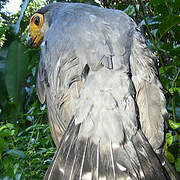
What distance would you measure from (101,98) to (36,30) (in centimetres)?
78

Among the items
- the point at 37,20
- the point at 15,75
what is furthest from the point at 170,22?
the point at 15,75

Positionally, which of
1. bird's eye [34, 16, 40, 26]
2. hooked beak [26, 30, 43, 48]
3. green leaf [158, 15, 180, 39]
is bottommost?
hooked beak [26, 30, 43, 48]

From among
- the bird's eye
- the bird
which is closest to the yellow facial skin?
the bird's eye

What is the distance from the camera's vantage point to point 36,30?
1.61 metres

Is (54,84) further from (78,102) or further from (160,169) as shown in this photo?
(160,169)

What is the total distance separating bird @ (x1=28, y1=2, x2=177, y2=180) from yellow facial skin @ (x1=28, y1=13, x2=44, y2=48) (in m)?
0.12

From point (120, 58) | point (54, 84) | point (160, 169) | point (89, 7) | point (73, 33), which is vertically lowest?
point (160, 169)

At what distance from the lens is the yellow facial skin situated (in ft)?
5.20

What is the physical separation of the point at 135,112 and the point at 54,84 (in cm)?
45

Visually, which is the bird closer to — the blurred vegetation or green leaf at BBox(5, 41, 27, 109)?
the blurred vegetation

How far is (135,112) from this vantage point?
1.09 m

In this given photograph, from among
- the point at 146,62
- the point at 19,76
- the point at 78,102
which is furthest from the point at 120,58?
the point at 19,76

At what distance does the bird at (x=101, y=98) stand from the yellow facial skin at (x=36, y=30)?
0.12m

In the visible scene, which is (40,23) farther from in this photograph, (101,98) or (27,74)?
(101,98)
